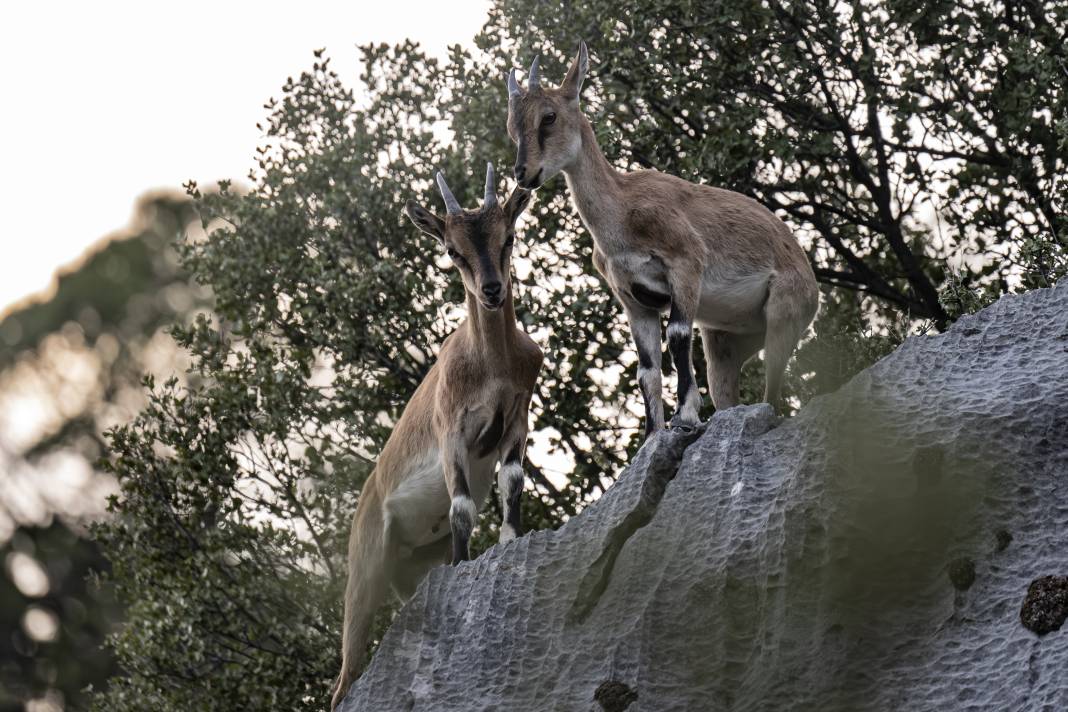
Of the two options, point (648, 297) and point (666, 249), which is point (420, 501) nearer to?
point (648, 297)

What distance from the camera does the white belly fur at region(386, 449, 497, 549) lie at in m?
10.6

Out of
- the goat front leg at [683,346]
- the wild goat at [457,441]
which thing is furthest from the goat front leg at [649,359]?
the wild goat at [457,441]

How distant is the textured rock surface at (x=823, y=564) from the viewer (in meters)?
6.99

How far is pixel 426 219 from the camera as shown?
34.7 ft

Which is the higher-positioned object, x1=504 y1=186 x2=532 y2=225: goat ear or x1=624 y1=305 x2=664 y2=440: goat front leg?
x1=504 y1=186 x2=532 y2=225: goat ear

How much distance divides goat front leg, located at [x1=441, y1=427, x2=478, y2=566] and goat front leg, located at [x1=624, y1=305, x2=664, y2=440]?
4.39ft

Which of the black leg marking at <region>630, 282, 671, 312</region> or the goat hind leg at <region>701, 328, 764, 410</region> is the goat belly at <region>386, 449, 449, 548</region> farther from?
the goat hind leg at <region>701, 328, 764, 410</region>

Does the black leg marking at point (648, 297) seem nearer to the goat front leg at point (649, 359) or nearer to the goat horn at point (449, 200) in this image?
the goat front leg at point (649, 359)

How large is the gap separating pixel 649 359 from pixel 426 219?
1.98 metres

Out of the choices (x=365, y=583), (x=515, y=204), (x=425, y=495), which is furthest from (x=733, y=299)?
(x=365, y=583)

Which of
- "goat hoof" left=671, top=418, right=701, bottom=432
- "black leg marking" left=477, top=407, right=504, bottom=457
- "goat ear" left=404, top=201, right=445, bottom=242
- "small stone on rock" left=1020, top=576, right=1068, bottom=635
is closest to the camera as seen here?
"small stone on rock" left=1020, top=576, right=1068, bottom=635

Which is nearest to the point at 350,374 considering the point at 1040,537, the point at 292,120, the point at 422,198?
the point at 422,198

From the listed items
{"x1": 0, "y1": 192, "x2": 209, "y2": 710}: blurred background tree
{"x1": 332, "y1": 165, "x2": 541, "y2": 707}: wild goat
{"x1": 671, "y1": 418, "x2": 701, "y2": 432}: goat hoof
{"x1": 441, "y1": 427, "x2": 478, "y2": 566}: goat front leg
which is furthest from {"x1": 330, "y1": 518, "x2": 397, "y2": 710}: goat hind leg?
{"x1": 0, "y1": 192, "x2": 209, "y2": 710}: blurred background tree

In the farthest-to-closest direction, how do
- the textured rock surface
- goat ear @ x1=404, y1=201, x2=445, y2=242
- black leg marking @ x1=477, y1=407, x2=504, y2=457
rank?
goat ear @ x1=404, y1=201, x2=445, y2=242 < black leg marking @ x1=477, y1=407, x2=504, y2=457 < the textured rock surface
